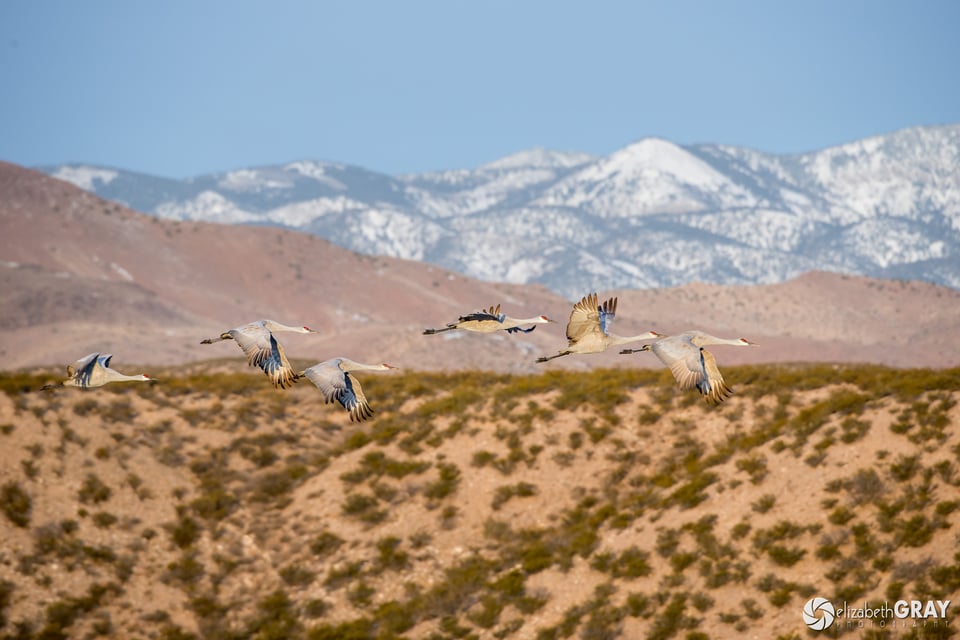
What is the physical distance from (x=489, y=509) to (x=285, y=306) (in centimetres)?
12007

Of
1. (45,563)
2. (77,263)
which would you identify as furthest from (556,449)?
(77,263)

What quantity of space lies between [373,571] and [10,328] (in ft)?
317

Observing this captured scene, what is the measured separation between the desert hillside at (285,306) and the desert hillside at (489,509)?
2522 inches

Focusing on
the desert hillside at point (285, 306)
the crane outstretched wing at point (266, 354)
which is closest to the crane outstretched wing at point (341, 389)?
the crane outstretched wing at point (266, 354)

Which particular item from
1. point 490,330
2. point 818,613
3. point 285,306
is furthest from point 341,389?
point 285,306

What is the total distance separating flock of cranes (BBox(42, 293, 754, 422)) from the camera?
17578 mm

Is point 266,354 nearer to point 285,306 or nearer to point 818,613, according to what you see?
point 818,613

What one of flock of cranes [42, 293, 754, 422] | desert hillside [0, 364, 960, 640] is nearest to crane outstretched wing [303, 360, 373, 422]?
flock of cranes [42, 293, 754, 422]

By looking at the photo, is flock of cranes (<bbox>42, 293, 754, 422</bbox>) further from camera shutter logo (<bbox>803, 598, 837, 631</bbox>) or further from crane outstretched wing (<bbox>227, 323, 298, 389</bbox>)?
camera shutter logo (<bbox>803, 598, 837, 631</bbox>)

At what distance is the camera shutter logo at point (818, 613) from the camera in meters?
29.7

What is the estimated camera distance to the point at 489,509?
41.0 m

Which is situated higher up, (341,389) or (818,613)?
(341,389)

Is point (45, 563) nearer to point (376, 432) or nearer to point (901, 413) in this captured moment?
point (376, 432)

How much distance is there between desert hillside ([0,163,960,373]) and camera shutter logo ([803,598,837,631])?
80.4m
